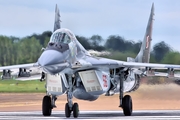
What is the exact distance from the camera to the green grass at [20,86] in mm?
34906

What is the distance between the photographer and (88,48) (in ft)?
94.9

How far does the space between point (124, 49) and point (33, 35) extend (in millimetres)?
5014

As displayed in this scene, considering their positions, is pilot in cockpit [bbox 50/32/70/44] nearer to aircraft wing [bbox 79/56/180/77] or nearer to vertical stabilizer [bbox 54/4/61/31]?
aircraft wing [bbox 79/56/180/77]

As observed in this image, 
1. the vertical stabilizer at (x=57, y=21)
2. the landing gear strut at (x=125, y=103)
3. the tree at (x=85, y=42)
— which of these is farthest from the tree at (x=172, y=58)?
the vertical stabilizer at (x=57, y=21)

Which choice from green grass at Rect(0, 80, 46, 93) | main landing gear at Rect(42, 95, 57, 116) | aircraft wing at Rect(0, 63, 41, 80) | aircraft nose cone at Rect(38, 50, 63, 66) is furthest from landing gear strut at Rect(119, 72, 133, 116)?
A: green grass at Rect(0, 80, 46, 93)

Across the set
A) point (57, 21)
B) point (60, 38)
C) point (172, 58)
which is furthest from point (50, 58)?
point (172, 58)

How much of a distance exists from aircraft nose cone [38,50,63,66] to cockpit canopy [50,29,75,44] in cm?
87

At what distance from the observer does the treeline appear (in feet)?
97.3

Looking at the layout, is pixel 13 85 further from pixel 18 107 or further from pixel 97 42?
pixel 97 42

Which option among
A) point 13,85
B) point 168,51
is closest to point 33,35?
point 13,85

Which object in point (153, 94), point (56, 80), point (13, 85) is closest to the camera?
point (56, 80)

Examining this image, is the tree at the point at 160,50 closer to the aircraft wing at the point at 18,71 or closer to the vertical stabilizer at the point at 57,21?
the vertical stabilizer at the point at 57,21

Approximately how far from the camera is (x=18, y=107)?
1227 inches

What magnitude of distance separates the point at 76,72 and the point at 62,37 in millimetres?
A: 1478
